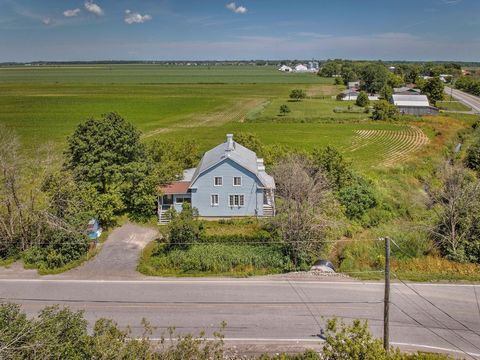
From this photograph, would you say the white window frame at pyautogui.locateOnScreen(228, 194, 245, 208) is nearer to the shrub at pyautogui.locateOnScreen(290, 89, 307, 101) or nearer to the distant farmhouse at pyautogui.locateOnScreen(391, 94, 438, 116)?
the distant farmhouse at pyautogui.locateOnScreen(391, 94, 438, 116)

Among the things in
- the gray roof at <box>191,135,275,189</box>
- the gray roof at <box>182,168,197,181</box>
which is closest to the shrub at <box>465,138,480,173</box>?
the gray roof at <box>191,135,275,189</box>

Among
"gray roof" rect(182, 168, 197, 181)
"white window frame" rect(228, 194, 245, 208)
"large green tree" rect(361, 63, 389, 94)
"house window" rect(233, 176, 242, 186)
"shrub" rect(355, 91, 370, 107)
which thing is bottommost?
"white window frame" rect(228, 194, 245, 208)

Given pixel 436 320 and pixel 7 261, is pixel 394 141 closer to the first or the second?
pixel 436 320

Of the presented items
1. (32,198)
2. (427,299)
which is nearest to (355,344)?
(427,299)

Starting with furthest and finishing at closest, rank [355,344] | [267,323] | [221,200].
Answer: [221,200]
[267,323]
[355,344]

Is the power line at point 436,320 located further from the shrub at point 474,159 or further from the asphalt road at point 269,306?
the shrub at point 474,159

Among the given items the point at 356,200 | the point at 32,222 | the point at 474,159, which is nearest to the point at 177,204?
the point at 32,222

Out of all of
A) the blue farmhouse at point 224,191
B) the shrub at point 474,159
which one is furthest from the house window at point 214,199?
the shrub at point 474,159

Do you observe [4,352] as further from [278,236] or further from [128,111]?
[128,111]
